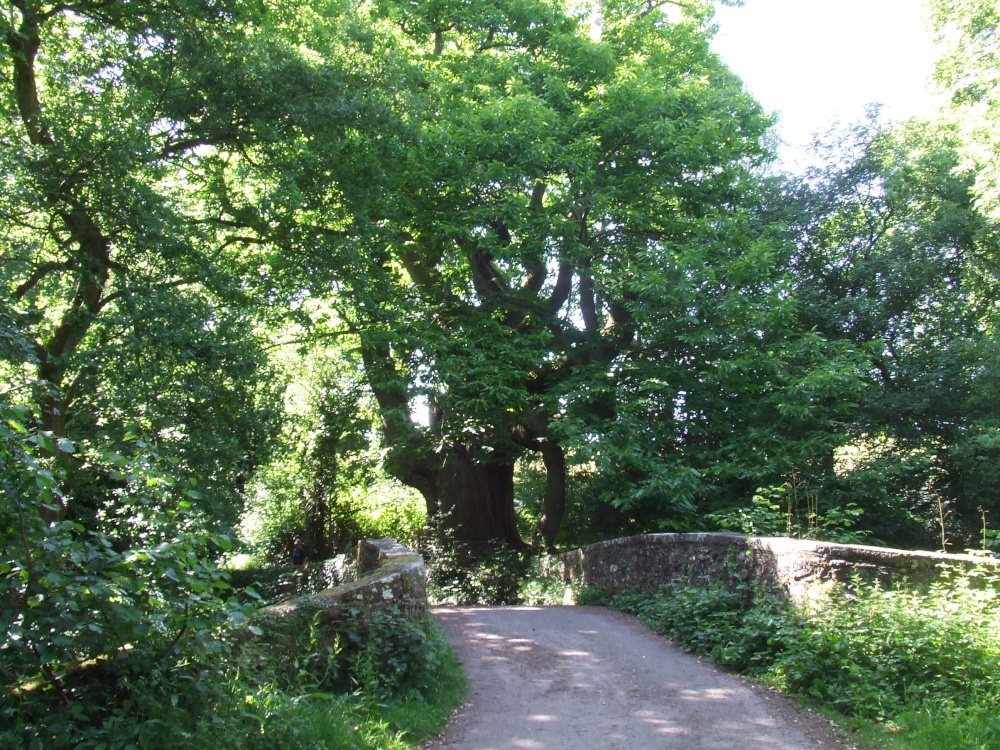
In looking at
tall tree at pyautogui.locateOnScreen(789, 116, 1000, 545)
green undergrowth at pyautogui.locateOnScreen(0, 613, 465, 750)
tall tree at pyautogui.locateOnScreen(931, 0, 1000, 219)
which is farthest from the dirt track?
tall tree at pyautogui.locateOnScreen(931, 0, 1000, 219)

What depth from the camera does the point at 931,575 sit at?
641cm

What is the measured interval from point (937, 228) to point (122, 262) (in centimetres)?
1518

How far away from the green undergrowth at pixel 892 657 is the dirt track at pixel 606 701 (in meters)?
0.27

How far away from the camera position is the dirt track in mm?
5453

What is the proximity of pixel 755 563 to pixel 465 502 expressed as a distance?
9.98 m

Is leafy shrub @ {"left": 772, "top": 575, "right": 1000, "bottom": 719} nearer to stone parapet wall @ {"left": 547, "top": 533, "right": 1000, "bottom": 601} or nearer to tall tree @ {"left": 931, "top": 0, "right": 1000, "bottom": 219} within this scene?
stone parapet wall @ {"left": 547, "top": 533, "right": 1000, "bottom": 601}

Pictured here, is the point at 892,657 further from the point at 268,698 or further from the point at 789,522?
the point at 268,698

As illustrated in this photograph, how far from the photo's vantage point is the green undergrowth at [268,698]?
3807mm

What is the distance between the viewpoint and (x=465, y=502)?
17.5 m

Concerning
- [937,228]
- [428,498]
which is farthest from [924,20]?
[428,498]

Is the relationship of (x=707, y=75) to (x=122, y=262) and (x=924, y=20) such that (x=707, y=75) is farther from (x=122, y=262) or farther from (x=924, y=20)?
(x=122, y=262)

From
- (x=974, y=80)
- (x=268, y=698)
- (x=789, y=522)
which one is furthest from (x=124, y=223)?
(x=974, y=80)

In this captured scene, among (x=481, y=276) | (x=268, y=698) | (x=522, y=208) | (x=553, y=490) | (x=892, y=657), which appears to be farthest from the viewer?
(x=553, y=490)

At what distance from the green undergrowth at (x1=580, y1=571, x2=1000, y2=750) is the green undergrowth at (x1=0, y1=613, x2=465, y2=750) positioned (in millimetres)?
2743
